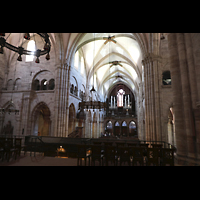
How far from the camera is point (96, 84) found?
26.1 meters

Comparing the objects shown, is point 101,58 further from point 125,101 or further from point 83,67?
point 125,101

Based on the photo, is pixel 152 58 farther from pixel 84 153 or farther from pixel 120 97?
pixel 120 97

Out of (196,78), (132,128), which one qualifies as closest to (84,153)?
(196,78)

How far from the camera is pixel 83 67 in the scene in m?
19.7

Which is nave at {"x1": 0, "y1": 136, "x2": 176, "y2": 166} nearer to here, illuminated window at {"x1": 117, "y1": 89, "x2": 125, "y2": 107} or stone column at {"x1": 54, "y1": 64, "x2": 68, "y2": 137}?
stone column at {"x1": 54, "y1": 64, "x2": 68, "y2": 137}

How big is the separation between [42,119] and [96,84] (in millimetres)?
11970

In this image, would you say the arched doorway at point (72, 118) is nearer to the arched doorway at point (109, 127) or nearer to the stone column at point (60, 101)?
the stone column at point (60, 101)

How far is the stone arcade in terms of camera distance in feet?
13.5

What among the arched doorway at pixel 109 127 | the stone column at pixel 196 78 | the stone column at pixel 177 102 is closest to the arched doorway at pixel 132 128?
the arched doorway at pixel 109 127

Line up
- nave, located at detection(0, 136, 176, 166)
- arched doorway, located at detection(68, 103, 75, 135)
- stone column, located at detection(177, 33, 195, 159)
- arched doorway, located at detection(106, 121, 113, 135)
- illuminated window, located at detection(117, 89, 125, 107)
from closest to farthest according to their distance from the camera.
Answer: stone column, located at detection(177, 33, 195, 159) < nave, located at detection(0, 136, 176, 166) < arched doorway, located at detection(68, 103, 75, 135) < arched doorway, located at detection(106, 121, 113, 135) < illuminated window, located at detection(117, 89, 125, 107)

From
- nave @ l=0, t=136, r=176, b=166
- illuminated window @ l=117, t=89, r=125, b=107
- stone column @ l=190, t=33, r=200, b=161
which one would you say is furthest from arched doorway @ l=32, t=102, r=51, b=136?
illuminated window @ l=117, t=89, r=125, b=107

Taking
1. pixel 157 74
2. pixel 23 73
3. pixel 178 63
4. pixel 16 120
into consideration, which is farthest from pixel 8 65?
pixel 178 63

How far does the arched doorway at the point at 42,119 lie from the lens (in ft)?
47.8
